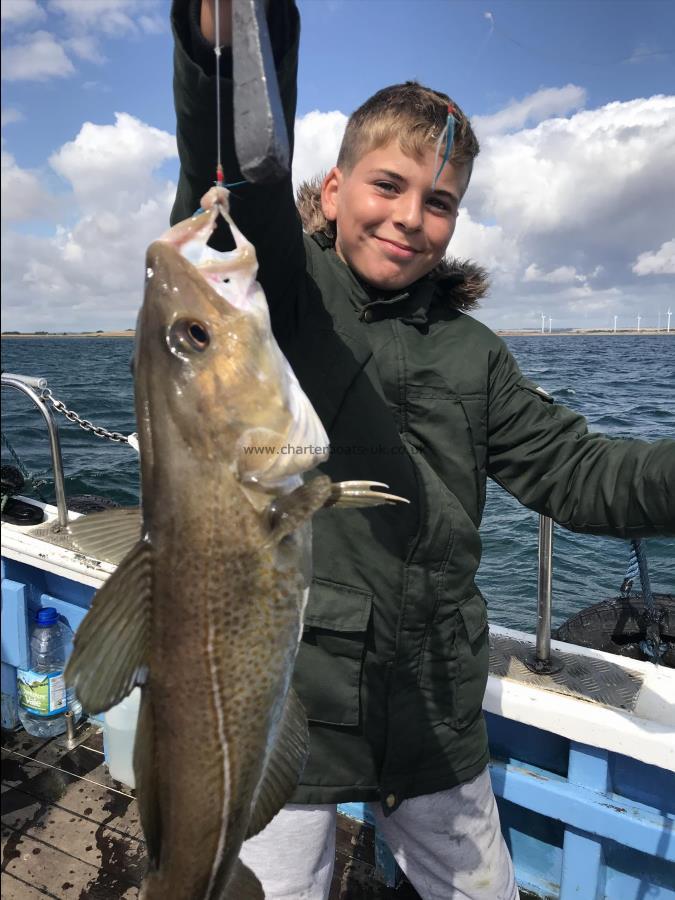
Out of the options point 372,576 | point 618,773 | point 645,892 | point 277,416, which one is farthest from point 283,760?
point 645,892

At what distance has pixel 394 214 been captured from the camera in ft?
8.04

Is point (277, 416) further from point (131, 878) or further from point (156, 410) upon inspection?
point (131, 878)

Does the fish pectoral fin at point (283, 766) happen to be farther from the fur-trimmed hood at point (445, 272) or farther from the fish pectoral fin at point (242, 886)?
the fur-trimmed hood at point (445, 272)

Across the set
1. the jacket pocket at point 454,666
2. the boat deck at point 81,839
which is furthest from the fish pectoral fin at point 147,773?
the boat deck at point 81,839

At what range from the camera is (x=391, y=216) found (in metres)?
2.46

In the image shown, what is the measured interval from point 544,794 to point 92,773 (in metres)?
2.72

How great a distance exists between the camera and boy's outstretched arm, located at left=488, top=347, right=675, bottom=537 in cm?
251

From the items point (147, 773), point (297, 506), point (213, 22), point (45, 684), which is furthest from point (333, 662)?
point (45, 684)

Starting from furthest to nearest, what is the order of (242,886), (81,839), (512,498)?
1. (512,498)
2. (81,839)
3. (242,886)

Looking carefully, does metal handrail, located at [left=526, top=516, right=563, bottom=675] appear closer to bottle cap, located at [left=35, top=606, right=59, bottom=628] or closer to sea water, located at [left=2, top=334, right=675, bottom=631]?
sea water, located at [left=2, top=334, right=675, bottom=631]

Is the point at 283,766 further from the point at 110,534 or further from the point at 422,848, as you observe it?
the point at 422,848

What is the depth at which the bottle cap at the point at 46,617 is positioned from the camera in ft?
15.2

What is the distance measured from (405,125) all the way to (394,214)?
313 mm

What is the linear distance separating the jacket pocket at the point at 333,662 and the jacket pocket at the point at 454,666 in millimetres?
272
